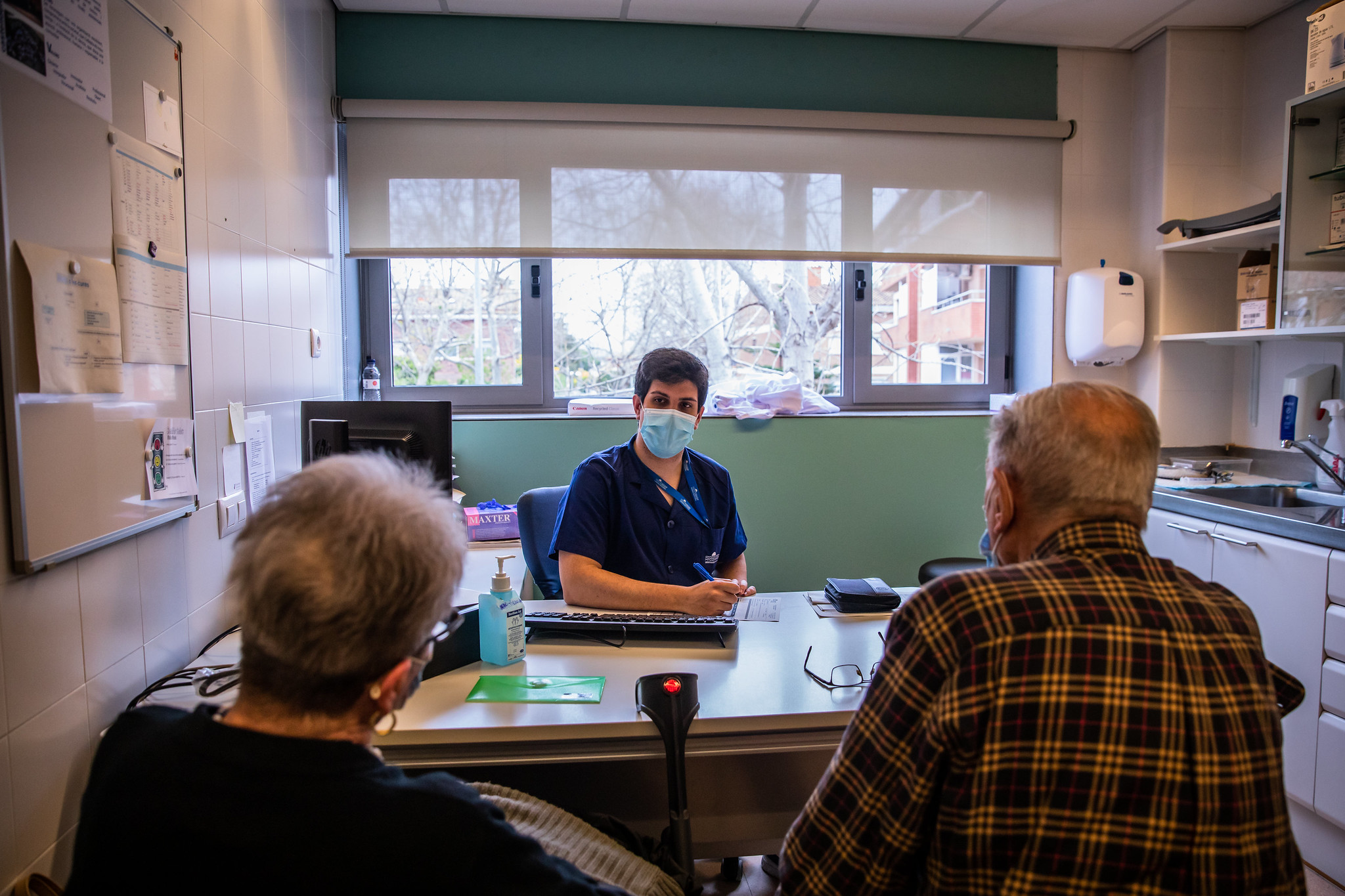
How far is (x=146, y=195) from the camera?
1.55 meters

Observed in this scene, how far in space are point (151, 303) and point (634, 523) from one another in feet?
4.01

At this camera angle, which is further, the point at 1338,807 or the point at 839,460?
the point at 839,460

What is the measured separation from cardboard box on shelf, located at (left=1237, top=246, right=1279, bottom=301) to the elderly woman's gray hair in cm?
326

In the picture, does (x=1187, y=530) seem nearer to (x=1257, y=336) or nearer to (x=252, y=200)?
(x=1257, y=336)

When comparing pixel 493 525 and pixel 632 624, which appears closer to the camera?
pixel 632 624

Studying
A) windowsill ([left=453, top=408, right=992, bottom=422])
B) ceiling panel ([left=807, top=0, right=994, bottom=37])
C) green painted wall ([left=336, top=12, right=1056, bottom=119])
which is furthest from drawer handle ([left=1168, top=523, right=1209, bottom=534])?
ceiling panel ([left=807, top=0, right=994, bottom=37])

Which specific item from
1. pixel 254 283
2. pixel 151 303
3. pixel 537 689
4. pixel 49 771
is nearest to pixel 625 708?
pixel 537 689

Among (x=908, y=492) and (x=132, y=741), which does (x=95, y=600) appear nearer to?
(x=132, y=741)

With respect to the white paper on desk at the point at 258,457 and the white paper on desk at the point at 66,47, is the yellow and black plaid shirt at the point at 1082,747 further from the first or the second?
the white paper on desk at the point at 258,457

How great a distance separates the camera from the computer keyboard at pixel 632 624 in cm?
165

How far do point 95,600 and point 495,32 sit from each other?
8.81 ft

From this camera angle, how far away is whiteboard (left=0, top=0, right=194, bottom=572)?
1164 mm

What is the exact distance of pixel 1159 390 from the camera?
331 cm

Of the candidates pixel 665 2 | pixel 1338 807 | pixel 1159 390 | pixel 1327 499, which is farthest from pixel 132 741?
pixel 1159 390
